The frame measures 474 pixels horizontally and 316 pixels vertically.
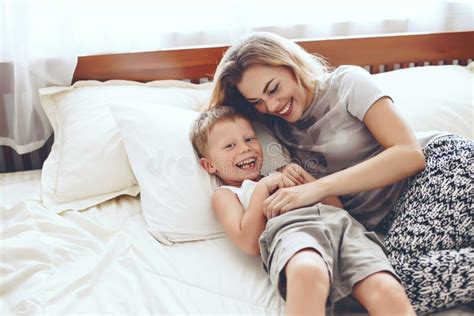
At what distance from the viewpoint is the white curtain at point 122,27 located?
1.63 m

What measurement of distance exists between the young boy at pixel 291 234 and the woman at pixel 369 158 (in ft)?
0.15

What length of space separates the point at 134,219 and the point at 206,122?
0.32 metres

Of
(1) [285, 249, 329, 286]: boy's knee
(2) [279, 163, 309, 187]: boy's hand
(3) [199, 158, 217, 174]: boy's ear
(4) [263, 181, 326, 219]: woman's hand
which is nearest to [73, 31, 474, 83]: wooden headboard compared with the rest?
(3) [199, 158, 217, 174]: boy's ear

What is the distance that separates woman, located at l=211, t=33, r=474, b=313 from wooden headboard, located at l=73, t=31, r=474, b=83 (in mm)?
380

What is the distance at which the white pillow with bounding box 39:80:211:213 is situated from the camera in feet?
4.77

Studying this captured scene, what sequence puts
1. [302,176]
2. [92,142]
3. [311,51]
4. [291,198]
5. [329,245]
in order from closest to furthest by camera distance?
[329,245] < [291,198] < [302,176] < [92,142] < [311,51]

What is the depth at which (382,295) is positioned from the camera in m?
0.98

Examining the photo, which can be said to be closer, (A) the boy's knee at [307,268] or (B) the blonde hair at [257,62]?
(A) the boy's knee at [307,268]

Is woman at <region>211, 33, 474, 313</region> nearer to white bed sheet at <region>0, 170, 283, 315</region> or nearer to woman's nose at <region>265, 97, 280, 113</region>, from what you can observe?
woman's nose at <region>265, 97, 280, 113</region>

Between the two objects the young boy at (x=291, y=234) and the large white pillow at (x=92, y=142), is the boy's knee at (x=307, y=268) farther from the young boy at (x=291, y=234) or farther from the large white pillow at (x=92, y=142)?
the large white pillow at (x=92, y=142)

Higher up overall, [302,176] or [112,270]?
[302,176]

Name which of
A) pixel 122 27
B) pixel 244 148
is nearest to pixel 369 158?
pixel 244 148

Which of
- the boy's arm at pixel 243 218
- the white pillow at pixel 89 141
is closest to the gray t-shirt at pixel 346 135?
the boy's arm at pixel 243 218

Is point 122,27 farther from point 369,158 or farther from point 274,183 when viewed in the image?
point 369,158
